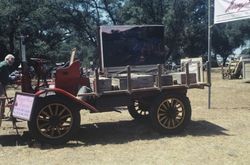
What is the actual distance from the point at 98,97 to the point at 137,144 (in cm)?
125

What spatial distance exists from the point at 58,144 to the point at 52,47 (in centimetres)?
4172

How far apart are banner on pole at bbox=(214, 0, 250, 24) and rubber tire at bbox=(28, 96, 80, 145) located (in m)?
6.03

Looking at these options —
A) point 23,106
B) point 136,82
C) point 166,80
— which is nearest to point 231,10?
point 166,80

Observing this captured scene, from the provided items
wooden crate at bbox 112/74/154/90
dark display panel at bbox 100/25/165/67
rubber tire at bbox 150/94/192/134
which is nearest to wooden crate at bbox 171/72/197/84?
rubber tire at bbox 150/94/192/134

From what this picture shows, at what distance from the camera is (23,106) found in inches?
360

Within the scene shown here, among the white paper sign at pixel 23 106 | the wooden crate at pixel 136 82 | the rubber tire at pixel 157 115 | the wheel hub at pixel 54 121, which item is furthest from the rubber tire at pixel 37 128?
the rubber tire at pixel 157 115

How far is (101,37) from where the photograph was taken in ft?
40.8

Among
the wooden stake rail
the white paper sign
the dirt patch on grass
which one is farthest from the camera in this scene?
the wooden stake rail

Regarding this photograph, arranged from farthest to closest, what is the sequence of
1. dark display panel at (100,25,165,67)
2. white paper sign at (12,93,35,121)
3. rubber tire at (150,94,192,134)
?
dark display panel at (100,25,165,67), rubber tire at (150,94,192,134), white paper sign at (12,93,35,121)

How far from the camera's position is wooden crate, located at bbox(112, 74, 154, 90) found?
387 inches

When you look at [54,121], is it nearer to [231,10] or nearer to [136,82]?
[136,82]

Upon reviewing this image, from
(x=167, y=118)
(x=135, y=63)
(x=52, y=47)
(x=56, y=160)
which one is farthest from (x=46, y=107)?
(x=52, y=47)

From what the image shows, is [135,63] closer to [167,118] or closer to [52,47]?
[167,118]

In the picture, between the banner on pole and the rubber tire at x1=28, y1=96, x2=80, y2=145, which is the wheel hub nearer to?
the rubber tire at x1=28, y1=96, x2=80, y2=145
